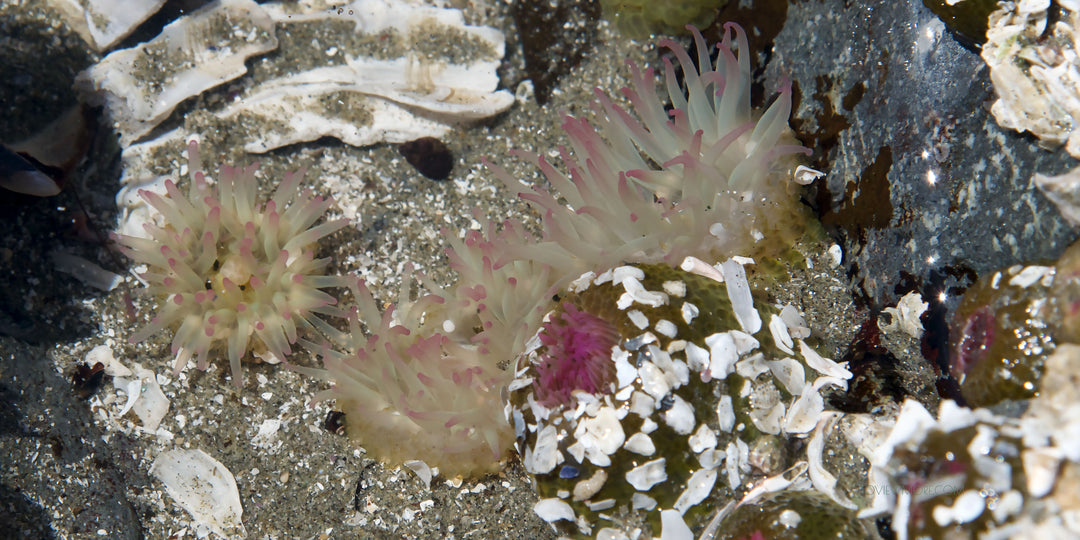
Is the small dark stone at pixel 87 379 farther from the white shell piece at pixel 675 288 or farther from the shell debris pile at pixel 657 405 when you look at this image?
the white shell piece at pixel 675 288

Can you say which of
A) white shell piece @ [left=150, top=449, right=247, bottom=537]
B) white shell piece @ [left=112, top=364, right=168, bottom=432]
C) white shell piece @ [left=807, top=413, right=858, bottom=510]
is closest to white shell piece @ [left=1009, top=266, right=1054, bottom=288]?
white shell piece @ [left=807, top=413, right=858, bottom=510]

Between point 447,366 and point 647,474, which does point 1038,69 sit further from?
point 447,366

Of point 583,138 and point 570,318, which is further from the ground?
point 583,138

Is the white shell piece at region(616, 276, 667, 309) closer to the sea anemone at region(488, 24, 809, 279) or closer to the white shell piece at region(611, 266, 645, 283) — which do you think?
the white shell piece at region(611, 266, 645, 283)

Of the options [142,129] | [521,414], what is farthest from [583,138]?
[142,129]

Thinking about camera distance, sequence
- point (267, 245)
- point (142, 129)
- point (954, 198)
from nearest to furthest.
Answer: point (954, 198), point (267, 245), point (142, 129)

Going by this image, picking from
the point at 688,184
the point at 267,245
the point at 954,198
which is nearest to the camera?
the point at 954,198

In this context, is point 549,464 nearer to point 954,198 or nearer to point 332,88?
point 954,198
